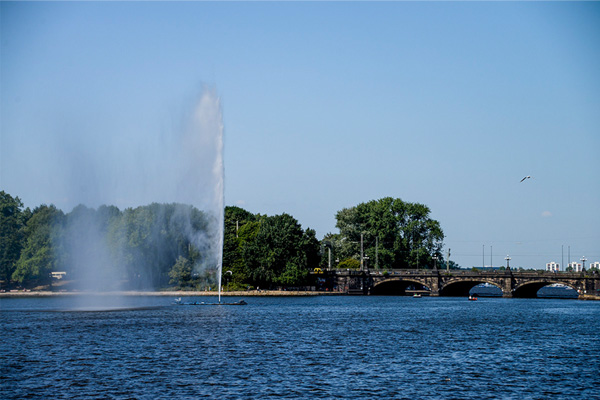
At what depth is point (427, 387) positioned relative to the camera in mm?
31922

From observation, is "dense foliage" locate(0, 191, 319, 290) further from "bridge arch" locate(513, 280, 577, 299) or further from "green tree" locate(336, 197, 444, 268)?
"bridge arch" locate(513, 280, 577, 299)

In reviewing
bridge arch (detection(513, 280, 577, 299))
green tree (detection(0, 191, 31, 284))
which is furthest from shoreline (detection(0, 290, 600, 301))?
green tree (detection(0, 191, 31, 284))

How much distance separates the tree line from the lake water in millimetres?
27209

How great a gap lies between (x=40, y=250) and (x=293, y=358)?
324 feet

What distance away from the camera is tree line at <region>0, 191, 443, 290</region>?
106500 millimetres

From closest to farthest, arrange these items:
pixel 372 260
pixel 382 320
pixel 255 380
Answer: pixel 255 380 → pixel 382 320 → pixel 372 260

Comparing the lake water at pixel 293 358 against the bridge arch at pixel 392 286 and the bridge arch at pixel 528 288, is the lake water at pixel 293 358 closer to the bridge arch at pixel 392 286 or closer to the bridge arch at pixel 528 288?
the bridge arch at pixel 528 288

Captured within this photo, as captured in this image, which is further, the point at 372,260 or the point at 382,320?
the point at 372,260

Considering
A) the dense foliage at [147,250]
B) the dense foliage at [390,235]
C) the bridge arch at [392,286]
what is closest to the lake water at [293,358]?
the dense foliage at [147,250]

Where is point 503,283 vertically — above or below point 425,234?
below

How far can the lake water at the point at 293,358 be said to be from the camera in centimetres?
3108

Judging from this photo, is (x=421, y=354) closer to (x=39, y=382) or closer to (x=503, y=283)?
(x=39, y=382)

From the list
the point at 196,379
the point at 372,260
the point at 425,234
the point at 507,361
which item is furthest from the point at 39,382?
the point at 425,234

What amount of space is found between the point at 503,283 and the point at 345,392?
100297 millimetres
